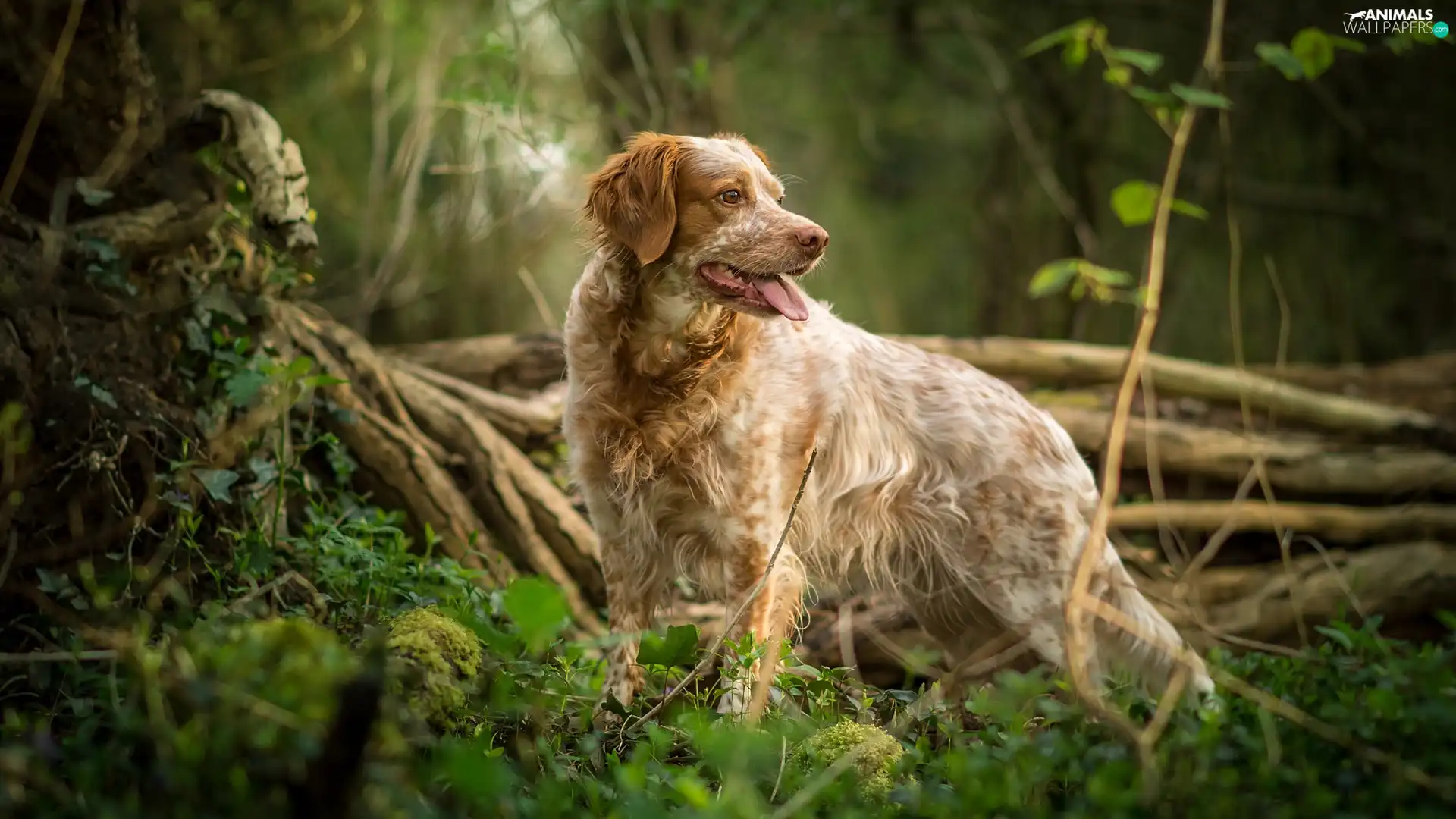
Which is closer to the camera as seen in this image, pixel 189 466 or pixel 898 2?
pixel 189 466

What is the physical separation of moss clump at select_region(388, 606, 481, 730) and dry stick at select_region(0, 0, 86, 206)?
168 cm

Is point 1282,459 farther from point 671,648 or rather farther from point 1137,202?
point 671,648

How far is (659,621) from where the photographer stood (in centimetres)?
389

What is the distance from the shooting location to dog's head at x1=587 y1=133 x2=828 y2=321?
316 cm

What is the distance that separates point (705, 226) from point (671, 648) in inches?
52.4

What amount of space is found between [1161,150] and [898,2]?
2.63 m

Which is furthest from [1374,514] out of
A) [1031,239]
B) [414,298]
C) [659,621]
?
[414,298]

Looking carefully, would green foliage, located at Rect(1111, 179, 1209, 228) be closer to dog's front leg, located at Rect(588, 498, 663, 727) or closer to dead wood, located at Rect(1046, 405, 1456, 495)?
dog's front leg, located at Rect(588, 498, 663, 727)

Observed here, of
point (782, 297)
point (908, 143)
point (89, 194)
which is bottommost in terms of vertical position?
point (782, 297)

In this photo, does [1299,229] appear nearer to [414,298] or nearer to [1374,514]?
[1374,514]

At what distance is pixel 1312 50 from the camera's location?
9.36 ft

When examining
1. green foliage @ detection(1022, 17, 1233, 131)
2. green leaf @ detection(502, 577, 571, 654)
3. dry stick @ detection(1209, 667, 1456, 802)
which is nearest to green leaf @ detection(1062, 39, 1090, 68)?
green foliage @ detection(1022, 17, 1233, 131)

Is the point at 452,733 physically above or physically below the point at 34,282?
below

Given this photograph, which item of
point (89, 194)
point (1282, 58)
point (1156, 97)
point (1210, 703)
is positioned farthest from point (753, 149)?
point (1210, 703)
